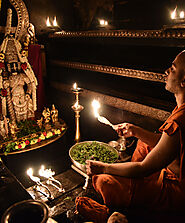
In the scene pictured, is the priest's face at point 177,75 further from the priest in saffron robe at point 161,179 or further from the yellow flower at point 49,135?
the yellow flower at point 49,135

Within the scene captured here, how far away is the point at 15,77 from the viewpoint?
12.1ft

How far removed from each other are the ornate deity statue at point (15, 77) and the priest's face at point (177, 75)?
8.62ft

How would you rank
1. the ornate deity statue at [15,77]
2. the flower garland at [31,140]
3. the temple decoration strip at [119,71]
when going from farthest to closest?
the ornate deity statue at [15,77] → the flower garland at [31,140] → the temple decoration strip at [119,71]

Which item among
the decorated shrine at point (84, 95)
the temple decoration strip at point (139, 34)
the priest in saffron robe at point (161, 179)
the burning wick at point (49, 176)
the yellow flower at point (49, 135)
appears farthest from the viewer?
the yellow flower at point (49, 135)

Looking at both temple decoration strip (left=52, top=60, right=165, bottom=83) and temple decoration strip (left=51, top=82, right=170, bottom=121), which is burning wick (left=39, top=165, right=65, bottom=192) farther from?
temple decoration strip (left=52, top=60, right=165, bottom=83)

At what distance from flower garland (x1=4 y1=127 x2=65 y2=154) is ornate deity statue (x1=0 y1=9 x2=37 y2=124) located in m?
0.54

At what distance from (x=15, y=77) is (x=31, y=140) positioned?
3.83 ft

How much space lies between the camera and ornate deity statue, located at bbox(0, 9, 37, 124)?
3.48m

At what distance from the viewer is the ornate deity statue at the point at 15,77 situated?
3.48 meters

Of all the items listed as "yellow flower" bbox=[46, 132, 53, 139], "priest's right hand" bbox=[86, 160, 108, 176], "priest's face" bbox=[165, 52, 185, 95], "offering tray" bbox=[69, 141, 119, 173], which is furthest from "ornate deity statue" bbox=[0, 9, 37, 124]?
"priest's face" bbox=[165, 52, 185, 95]

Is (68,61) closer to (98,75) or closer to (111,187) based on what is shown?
(98,75)

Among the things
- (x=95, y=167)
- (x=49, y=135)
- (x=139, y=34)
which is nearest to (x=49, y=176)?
(x=49, y=135)

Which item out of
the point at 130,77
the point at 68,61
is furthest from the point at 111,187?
the point at 68,61

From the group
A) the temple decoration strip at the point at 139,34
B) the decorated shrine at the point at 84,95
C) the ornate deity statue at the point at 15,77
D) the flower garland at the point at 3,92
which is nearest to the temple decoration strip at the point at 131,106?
the decorated shrine at the point at 84,95
